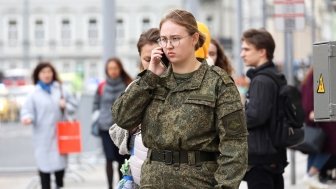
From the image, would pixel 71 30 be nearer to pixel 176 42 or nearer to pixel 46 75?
pixel 46 75

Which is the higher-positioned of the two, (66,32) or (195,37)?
(66,32)

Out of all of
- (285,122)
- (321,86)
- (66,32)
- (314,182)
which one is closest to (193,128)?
(321,86)

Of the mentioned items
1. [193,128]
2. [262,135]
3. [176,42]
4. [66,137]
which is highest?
[176,42]

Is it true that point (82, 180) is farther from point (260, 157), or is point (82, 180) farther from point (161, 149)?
point (161, 149)

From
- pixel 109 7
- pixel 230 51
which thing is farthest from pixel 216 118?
pixel 230 51

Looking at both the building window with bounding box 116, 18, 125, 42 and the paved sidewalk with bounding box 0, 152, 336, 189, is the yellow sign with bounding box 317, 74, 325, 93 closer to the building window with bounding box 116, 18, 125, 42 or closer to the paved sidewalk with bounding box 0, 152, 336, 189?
the paved sidewalk with bounding box 0, 152, 336, 189

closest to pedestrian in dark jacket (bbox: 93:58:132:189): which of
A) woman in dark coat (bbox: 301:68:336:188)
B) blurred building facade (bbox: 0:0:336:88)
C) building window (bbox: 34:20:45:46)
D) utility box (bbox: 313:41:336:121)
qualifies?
woman in dark coat (bbox: 301:68:336:188)

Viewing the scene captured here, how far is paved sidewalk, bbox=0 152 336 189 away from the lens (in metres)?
14.9

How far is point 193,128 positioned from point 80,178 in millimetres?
11202

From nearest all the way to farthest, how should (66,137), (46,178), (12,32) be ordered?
(46,178) → (66,137) → (12,32)

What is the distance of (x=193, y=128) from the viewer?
5.13 metres

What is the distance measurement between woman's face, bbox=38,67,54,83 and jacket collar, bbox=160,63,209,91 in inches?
282

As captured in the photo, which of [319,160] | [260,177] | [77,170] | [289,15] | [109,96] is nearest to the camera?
[260,177]

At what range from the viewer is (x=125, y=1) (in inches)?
3627
